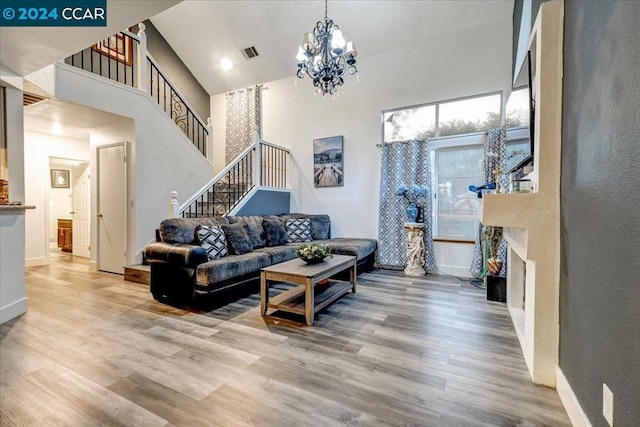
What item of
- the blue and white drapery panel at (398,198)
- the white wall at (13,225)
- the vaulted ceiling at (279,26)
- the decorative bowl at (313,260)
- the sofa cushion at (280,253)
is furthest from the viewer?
the blue and white drapery panel at (398,198)

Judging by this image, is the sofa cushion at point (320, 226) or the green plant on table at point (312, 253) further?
the sofa cushion at point (320, 226)

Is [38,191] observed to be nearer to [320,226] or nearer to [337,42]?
[320,226]

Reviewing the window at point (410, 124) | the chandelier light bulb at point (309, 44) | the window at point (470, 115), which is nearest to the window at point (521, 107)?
the window at point (470, 115)

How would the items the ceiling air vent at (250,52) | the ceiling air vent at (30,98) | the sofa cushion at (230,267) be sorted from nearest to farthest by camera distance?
the sofa cushion at (230,267) < the ceiling air vent at (30,98) < the ceiling air vent at (250,52)

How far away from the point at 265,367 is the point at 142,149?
4.22m

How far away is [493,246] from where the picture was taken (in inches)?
149

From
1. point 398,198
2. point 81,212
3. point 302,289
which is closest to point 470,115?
point 398,198

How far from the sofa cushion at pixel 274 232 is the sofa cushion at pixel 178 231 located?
131cm

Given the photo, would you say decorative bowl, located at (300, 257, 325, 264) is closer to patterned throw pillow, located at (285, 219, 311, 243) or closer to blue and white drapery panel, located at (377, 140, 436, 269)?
patterned throw pillow, located at (285, 219, 311, 243)

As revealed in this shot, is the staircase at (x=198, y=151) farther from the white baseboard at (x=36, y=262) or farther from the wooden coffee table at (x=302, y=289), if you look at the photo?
the white baseboard at (x=36, y=262)

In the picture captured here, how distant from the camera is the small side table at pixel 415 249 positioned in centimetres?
481

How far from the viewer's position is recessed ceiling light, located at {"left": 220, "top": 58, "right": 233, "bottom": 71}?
660cm

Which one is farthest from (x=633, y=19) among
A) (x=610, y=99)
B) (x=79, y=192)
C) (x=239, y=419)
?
(x=79, y=192)

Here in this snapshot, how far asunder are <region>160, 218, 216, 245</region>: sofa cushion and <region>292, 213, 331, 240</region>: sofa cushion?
7.42 feet
